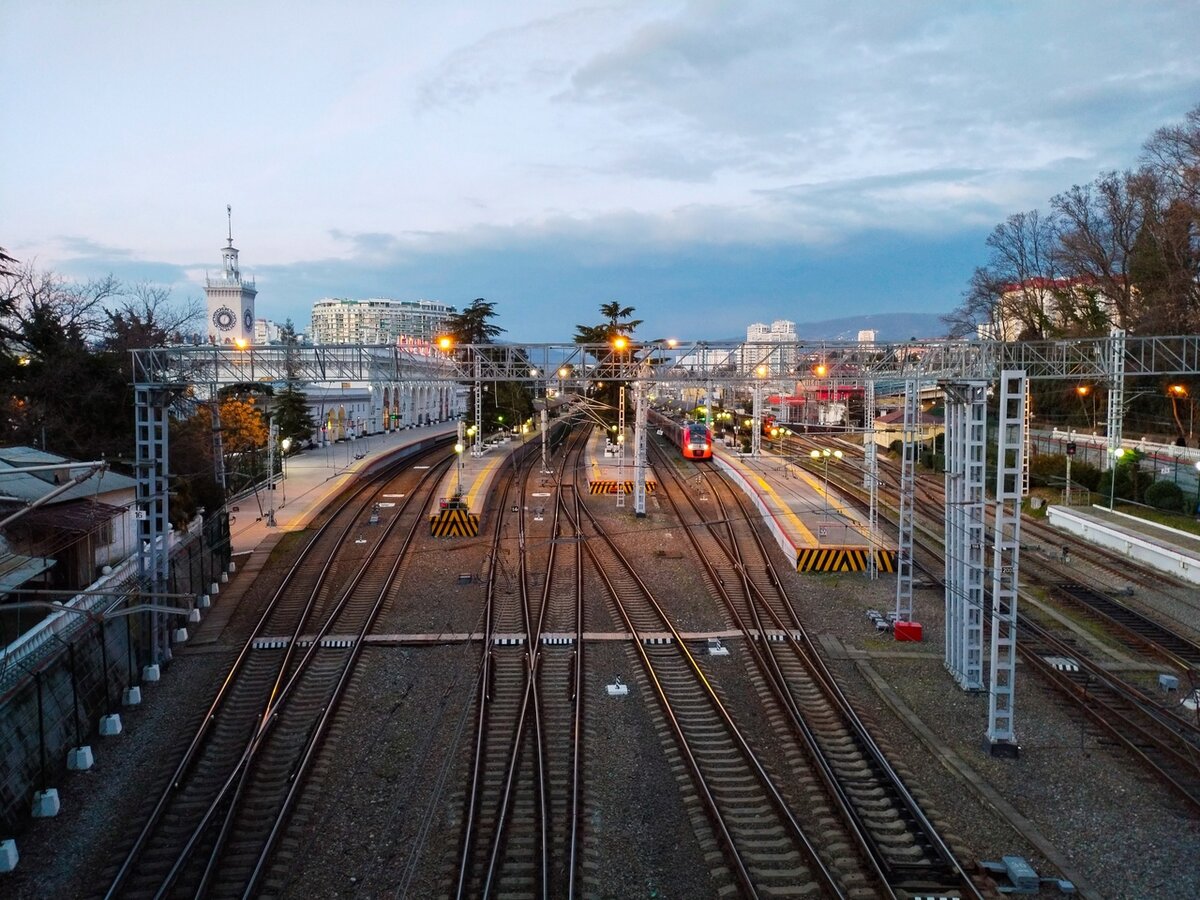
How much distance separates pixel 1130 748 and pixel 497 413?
142 ft

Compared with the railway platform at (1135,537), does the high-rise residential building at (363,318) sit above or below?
above

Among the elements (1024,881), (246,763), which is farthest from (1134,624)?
(246,763)

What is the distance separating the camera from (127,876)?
7.05 meters

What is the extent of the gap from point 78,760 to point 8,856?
1928 millimetres

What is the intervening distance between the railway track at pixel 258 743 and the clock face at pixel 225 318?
60.7 metres

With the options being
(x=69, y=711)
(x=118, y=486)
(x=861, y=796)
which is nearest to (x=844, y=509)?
(x=861, y=796)

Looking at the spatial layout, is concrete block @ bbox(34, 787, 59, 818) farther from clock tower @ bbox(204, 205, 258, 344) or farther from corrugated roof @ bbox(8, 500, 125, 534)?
clock tower @ bbox(204, 205, 258, 344)

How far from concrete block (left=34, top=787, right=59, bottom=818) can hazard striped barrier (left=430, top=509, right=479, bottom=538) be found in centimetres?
1357

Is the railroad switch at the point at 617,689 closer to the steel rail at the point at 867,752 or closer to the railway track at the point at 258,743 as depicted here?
the steel rail at the point at 867,752

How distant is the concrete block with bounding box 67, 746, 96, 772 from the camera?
903cm

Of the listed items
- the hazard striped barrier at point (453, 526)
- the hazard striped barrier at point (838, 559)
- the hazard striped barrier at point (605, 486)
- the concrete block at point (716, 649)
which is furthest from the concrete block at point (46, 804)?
the hazard striped barrier at point (605, 486)

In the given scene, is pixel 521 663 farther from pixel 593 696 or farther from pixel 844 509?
pixel 844 509

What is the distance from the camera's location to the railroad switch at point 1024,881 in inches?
271

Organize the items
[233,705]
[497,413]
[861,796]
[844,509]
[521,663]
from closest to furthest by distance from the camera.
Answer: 1. [861,796]
2. [233,705]
3. [521,663]
4. [844,509]
5. [497,413]
